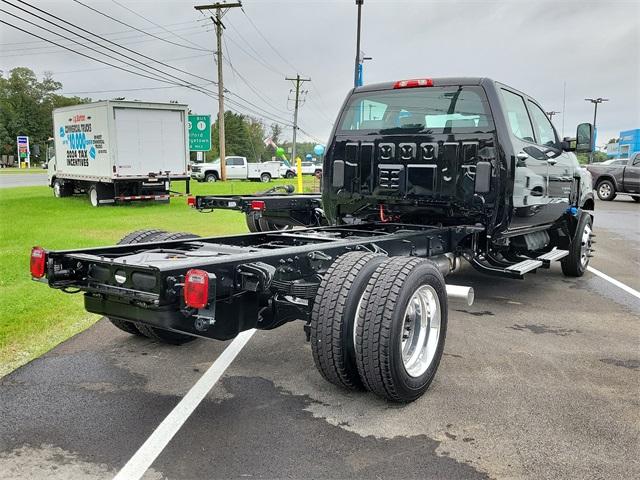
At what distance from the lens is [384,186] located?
6.25 m

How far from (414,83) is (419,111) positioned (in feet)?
1.03

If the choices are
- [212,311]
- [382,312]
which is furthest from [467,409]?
[212,311]

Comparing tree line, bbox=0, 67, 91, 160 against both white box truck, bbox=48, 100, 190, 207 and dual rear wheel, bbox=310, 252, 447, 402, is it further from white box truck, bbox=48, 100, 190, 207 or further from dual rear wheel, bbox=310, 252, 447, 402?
dual rear wheel, bbox=310, 252, 447, 402

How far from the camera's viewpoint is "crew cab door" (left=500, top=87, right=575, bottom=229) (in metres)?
5.96

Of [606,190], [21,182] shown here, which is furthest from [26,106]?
[606,190]

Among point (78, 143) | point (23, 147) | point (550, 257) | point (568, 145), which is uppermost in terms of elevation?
point (23, 147)

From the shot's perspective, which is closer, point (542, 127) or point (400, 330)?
point (400, 330)

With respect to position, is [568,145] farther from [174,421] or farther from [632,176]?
[632,176]

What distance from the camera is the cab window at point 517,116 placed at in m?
5.98

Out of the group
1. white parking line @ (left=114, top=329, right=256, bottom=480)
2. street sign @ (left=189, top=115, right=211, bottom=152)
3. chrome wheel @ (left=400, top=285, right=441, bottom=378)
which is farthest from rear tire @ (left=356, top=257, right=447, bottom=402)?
street sign @ (left=189, top=115, right=211, bottom=152)

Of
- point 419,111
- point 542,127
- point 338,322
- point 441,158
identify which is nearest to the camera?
point 338,322

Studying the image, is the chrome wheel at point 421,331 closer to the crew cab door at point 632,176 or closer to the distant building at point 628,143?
the crew cab door at point 632,176

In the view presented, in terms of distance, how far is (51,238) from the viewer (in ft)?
36.3

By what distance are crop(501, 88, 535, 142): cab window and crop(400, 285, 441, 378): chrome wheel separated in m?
2.59
